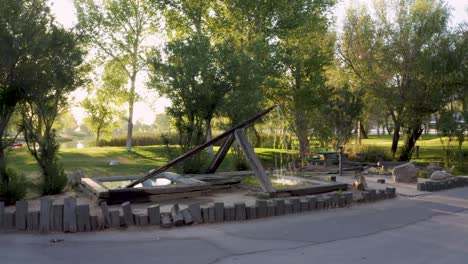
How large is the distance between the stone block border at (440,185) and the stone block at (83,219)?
1005cm

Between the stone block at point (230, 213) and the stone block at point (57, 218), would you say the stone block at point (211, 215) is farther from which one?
the stone block at point (57, 218)

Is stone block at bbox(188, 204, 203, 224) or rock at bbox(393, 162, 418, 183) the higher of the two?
rock at bbox(393, 162, 418, 183)

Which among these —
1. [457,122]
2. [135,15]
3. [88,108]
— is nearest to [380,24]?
[457,122]

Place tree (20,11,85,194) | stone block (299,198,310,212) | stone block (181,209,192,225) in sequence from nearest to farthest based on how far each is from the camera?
stone block (181,209,192,225)
stone block (299,198,310,212)
tree (20,11,85,194)

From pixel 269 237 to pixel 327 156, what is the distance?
15005 mm

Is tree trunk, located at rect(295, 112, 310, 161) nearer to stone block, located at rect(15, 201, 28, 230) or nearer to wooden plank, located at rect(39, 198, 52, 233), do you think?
wooden plank, located at rect(39, 198, 52, 233)

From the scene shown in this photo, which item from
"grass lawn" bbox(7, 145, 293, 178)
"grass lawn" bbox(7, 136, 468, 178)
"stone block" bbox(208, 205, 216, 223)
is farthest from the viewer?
"grass lawn" bbox(7, 136, 468, 178)

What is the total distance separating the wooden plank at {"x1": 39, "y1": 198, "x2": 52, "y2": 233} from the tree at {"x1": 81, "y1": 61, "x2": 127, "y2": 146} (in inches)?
894

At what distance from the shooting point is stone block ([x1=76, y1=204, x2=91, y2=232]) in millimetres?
7973

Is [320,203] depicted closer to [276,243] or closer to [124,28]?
[276,243]

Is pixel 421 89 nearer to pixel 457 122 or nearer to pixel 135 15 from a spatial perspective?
pixel 457 122

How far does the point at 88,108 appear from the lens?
37531 mm

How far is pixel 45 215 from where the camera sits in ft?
26.1

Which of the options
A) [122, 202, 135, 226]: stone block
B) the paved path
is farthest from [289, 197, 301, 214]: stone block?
[122, 202, 135, 226]: stone block
